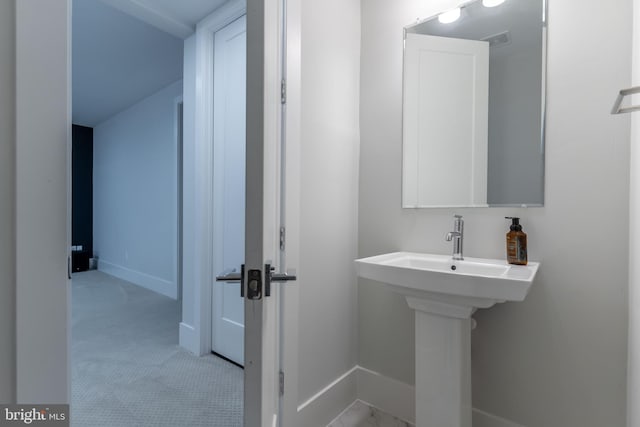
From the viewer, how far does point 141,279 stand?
160 inches

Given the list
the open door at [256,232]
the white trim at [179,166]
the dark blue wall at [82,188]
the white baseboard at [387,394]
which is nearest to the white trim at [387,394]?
the white baseboard at [387,394]

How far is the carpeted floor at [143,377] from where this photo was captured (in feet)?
4.95

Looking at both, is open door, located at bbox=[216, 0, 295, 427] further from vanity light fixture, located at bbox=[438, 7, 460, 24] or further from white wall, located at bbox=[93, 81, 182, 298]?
white wall, located at bbox=[93, 81, 182, 298]

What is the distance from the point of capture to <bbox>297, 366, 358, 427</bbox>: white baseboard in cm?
134

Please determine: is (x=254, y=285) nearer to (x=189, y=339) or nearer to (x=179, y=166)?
(x=189, y=339)

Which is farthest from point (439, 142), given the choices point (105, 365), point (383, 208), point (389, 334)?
point (105, 365)

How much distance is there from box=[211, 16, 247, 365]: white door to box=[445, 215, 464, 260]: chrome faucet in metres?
1.32

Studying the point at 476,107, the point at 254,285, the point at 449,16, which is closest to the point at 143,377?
the point at 254,285

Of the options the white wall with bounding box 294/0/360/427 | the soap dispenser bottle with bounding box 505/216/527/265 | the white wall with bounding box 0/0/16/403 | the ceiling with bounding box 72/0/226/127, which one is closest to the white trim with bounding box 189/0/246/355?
the ceiling with bounding box 72/0/226/127

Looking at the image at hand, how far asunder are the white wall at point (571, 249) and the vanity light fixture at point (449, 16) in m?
0.04

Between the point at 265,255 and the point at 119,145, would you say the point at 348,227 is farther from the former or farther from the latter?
the point at 119,145

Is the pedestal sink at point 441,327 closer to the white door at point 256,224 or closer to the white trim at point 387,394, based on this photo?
the white trim at point 387,394

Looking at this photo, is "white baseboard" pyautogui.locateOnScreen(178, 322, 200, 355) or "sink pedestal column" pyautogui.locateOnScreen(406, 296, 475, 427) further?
"white baseboard" pyautogui.locateOnScreen(178, 322, 200, 355)

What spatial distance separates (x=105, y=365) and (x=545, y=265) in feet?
8.65
